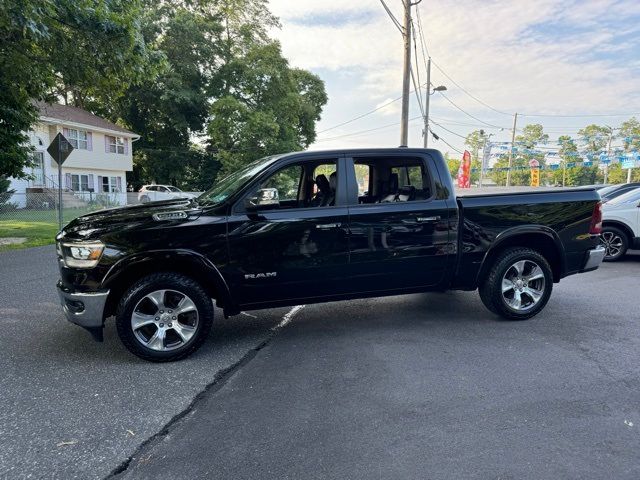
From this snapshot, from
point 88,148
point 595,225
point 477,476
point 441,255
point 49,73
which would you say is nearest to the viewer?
point 477,476

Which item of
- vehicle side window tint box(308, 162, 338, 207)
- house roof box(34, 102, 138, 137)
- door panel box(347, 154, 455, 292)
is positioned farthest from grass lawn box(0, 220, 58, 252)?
house roof box(34, 102, 138, 137)

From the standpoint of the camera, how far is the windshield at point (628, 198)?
8914 mm

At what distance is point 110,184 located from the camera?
3409 cm

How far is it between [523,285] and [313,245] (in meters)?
2.65

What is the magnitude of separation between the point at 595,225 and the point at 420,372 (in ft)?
10.3

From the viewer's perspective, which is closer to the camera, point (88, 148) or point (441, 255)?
point (441, 255)

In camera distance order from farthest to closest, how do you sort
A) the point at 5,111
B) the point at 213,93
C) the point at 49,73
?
the point at 213,93, the point at 5,111, the point at 49,73

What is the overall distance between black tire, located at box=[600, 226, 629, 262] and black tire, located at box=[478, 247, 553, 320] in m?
5.03

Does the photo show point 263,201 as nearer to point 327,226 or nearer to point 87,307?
point 327,226

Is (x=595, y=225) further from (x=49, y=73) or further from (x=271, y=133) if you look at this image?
(x=271, y=133)

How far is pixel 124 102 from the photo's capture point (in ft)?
115

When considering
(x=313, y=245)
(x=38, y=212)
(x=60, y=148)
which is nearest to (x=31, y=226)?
(x=38, y=212)

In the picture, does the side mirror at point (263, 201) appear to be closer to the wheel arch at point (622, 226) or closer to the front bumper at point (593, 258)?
the front bumper at point (593, 258)

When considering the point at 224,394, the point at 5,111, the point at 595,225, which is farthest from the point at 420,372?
the point at 5,111
